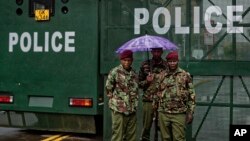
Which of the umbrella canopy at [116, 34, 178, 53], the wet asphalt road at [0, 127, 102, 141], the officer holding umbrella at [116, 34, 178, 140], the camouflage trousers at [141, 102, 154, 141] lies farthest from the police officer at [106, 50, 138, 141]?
the wet asphalt road at [0, 127, 102, 141]

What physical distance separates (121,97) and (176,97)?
790 mm

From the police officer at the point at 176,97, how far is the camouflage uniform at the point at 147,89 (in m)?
0.61

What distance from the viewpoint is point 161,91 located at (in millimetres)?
6668

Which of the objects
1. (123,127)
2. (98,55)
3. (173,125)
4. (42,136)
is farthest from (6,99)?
(173,125)

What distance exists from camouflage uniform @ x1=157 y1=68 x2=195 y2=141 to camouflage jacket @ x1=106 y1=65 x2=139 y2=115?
454mm

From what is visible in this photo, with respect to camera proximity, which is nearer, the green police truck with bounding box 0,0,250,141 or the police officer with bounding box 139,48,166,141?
the police officer with bounding box 139,48,166,141

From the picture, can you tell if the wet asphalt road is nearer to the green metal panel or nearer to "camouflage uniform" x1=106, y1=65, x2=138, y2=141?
the green metal panel

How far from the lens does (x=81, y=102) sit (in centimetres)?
852

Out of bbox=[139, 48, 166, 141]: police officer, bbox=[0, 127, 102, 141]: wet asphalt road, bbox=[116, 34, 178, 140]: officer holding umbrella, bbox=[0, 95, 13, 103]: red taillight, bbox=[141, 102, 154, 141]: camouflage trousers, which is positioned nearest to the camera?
bbox=[116, 34, 178, 140]: officer holding umbrella

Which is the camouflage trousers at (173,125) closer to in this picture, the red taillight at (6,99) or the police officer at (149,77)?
the police officer at (149,77)

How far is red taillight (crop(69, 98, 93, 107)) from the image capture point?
846 cm

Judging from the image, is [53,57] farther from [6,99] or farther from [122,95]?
[122,95]

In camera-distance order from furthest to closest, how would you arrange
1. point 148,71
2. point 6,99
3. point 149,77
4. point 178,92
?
point 6,99 → point 148,71 → point 149,77 → point 178,92

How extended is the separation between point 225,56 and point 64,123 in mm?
3134
